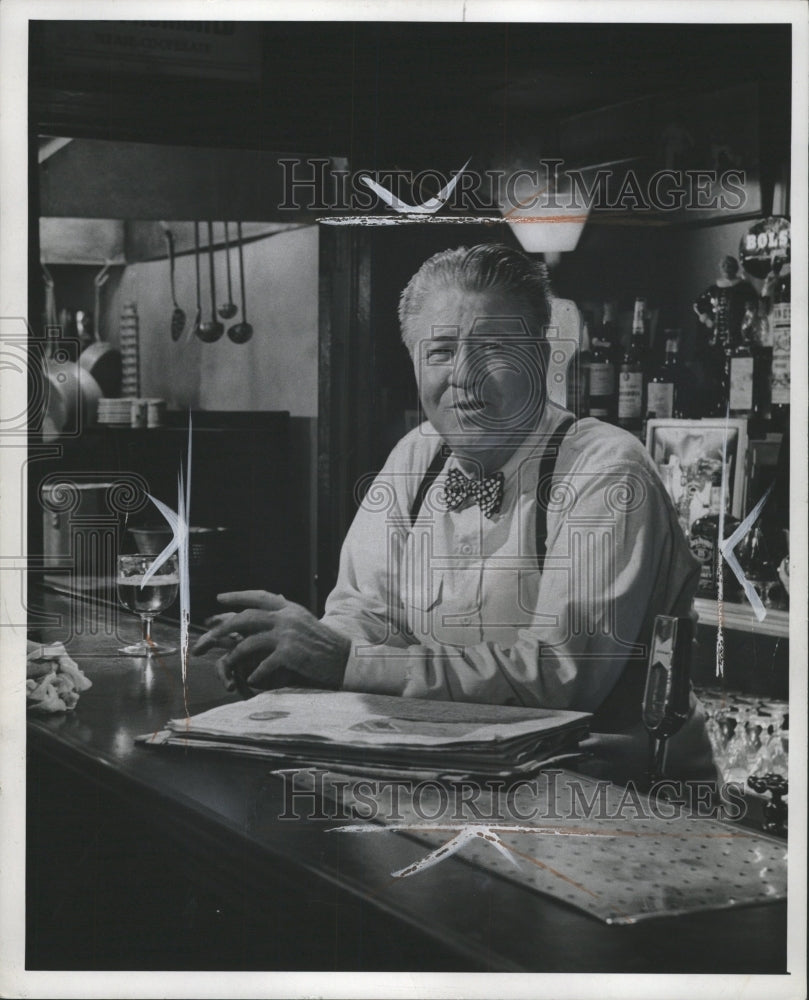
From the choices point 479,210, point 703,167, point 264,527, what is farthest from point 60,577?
point 703,167

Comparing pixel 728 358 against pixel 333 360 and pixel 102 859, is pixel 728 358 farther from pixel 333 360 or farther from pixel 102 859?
pixel 102 859

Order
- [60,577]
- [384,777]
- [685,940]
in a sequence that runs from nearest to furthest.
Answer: [685,940] → [384,777] → [60,577]

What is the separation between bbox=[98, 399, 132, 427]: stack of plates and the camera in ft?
5.66

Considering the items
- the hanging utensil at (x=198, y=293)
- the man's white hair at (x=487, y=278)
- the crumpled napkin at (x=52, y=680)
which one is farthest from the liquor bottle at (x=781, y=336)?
the crumpled napkin at (x=52, y=680)

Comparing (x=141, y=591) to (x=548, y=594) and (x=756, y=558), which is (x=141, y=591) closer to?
(x=548, y=594)

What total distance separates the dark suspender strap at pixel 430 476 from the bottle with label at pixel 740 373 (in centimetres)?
45

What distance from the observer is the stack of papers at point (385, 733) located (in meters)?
1.62

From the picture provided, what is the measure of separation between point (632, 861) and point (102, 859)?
0.83 m

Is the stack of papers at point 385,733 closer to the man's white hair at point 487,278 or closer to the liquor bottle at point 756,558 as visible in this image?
the liquor bottle at point 756,558

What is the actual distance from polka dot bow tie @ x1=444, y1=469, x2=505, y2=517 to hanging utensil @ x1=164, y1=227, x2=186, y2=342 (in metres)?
0.49

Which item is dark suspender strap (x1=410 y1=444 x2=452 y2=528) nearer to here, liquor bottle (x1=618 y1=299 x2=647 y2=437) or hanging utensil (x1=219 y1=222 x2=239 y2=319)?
liquor bottle (x1=618 y1=299 x2=647 y2=437)

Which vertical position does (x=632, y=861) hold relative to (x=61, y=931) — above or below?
above

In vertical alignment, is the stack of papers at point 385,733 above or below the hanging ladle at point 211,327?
below

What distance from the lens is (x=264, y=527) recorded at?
174cm
